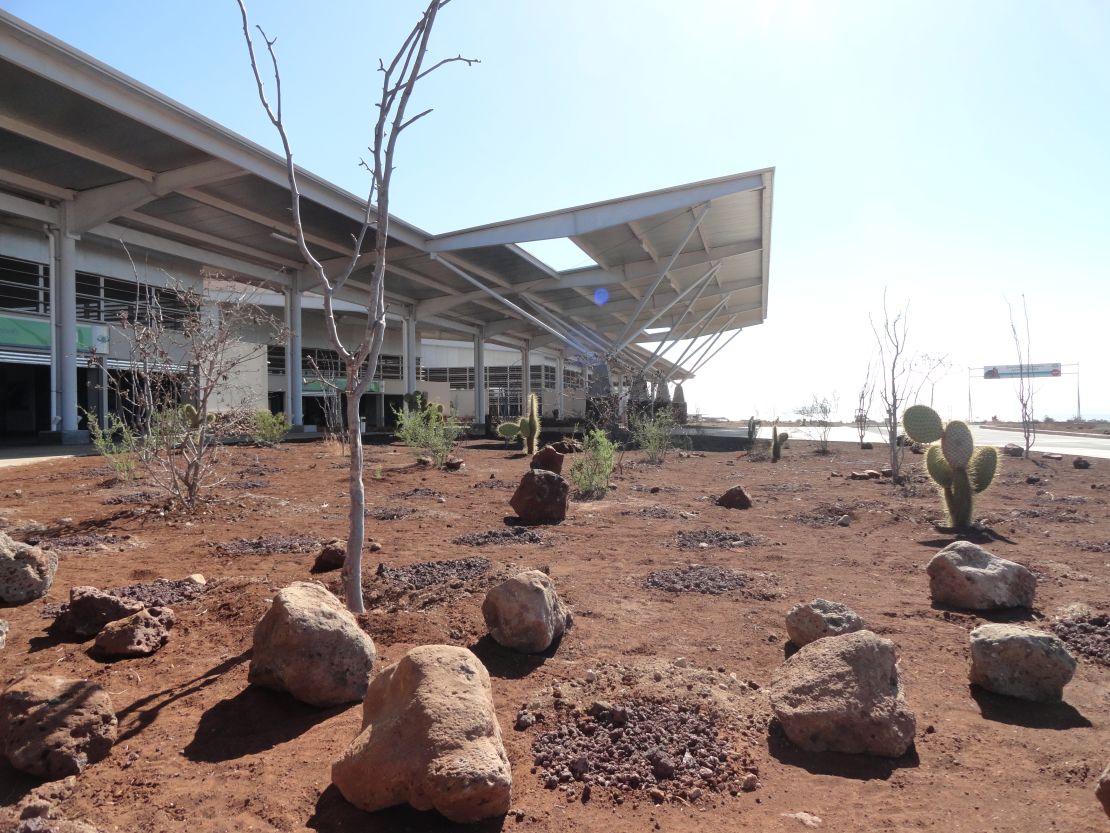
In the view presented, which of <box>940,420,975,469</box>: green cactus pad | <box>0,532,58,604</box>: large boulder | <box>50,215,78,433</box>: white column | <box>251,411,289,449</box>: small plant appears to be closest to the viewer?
<box>0,532,58,604</box>: large boulder

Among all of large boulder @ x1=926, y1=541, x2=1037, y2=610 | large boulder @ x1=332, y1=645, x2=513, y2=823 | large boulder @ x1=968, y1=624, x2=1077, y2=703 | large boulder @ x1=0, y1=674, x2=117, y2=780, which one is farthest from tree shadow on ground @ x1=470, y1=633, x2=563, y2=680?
large boulder @ x1=926, y1=541, x2=1037, y2=610

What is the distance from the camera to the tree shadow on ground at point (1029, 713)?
9.53 feet

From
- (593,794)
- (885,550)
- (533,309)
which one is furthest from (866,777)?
(533,309)

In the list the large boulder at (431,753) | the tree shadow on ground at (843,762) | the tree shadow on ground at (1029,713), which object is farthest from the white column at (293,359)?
the tree shadow on ground at (1029,713)

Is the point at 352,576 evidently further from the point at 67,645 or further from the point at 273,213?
the point at 273,213

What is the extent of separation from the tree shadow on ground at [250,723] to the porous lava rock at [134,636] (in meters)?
0.82

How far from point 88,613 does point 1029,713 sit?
187 inches

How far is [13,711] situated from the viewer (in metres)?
2.42

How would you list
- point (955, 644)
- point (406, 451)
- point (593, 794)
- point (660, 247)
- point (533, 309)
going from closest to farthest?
point (593, 794), point (955, 644), point (406, 451), point (660, 247), point (533, 309)

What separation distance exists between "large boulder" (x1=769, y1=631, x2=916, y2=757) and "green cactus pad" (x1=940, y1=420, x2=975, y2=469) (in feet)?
20.7

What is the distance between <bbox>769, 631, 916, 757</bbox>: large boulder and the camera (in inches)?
104

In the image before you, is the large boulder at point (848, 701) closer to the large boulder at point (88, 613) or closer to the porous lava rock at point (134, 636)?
the porous lava rock at point (134, 636)

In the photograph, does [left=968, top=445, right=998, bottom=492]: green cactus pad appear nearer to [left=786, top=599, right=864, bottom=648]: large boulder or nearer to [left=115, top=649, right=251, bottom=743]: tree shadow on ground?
[left=786, top=599, right=864, bottom=648]: large boulder

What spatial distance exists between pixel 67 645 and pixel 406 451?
1538cm
